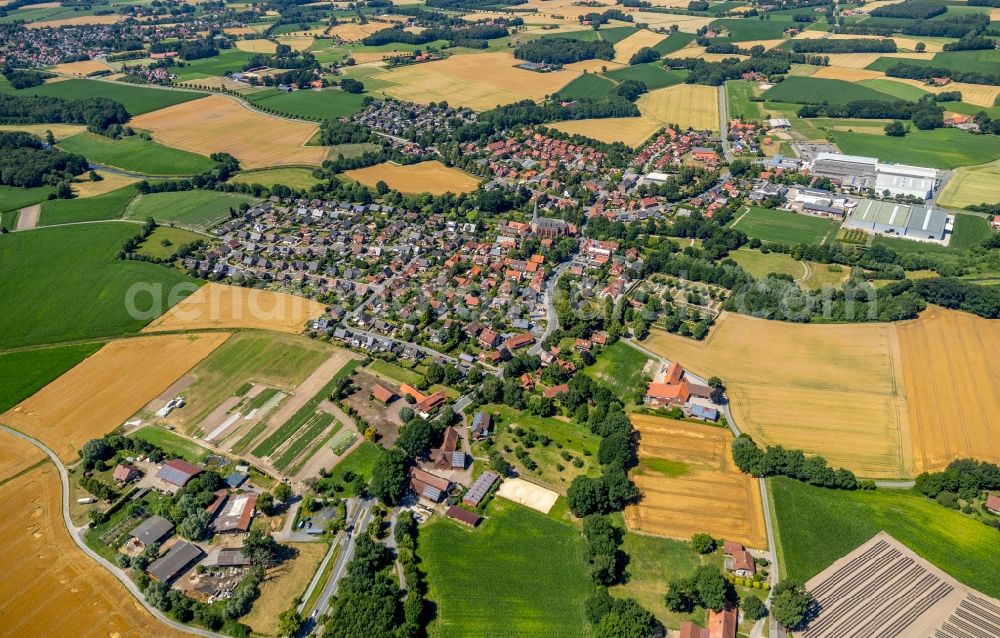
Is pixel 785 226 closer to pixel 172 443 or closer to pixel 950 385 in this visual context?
pixel 950 385

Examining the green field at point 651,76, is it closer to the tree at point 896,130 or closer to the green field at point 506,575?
the tree at point 896,130

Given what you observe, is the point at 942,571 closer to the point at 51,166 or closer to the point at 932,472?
the point at 932,472

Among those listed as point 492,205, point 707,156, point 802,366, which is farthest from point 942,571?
point 707,156

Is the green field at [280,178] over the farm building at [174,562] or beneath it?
over

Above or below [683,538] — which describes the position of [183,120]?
above

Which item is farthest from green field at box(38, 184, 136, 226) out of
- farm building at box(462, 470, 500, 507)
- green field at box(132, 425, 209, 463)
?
farm building at box(462, 470, 500, 507)

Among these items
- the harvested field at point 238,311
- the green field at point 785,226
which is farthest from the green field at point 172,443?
the green field at point 785,226
